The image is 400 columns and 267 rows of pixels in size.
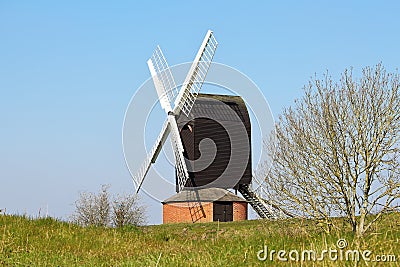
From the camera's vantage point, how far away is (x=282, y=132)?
1739 cm

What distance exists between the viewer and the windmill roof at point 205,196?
3278 cm

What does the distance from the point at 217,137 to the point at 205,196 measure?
12.7 ft

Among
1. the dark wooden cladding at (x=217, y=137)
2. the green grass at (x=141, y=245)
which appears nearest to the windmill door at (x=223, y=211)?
the dark wooden cladding at (x=217, y=137)

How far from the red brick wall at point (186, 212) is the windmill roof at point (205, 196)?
0.95ft

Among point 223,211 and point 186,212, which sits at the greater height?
point 223,211

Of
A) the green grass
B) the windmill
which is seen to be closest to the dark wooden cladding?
the windmill

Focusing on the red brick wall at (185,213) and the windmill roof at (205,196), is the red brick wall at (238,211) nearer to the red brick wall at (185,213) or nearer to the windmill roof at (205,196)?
the windmill roof at (205,196)

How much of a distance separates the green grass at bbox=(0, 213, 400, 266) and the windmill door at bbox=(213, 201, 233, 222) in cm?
2148

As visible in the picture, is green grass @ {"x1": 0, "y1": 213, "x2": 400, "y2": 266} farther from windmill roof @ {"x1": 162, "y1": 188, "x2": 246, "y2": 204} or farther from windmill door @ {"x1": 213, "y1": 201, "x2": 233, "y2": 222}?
windmill door @ {"x1": 213, "y1": 201, "x2": 233, "y2": 222}

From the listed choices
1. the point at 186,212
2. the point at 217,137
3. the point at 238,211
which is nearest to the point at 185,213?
the point at 186,212

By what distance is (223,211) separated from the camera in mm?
34062

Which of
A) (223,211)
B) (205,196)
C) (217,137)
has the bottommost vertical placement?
(223,211)

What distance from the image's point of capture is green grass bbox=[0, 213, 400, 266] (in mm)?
6238

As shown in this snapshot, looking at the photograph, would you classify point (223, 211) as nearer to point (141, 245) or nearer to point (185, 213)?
point (185, 213)
